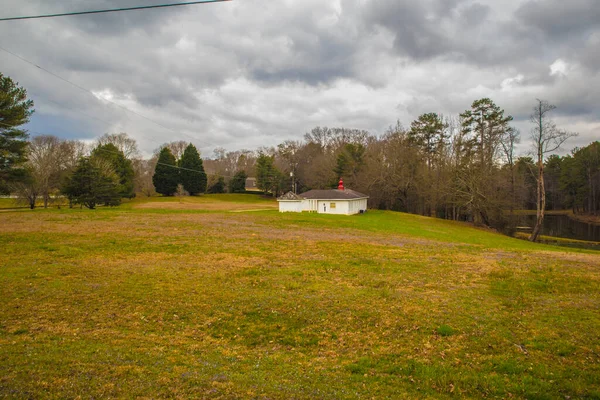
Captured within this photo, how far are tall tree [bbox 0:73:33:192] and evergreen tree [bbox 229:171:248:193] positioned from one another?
192 feet

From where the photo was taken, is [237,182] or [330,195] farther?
[237,182]

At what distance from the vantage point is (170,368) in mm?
4906

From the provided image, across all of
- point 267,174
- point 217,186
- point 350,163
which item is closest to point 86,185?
point 350,163

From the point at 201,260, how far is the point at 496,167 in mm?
44209

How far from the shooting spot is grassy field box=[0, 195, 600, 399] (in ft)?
14.9

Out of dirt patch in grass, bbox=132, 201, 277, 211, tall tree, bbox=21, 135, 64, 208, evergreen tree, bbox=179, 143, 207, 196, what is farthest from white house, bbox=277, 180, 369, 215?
evergreen tree, bbox=179, 143, 207, 196

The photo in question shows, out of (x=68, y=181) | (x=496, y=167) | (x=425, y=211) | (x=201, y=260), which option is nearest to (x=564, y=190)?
(x=425, y=211)

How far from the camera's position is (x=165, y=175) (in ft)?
256

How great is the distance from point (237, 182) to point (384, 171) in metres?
48.5

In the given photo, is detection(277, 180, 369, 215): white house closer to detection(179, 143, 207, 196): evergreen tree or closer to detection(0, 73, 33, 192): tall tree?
detection(0, 73, 33, 192): tall tree

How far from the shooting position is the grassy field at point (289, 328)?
14.9ft

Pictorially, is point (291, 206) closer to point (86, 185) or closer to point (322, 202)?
point (322, 202)

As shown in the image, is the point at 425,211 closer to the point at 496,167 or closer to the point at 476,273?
the point at 496,167

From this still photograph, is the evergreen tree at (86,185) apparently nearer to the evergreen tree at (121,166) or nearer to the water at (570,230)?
the evergreen tree at (121,166)
